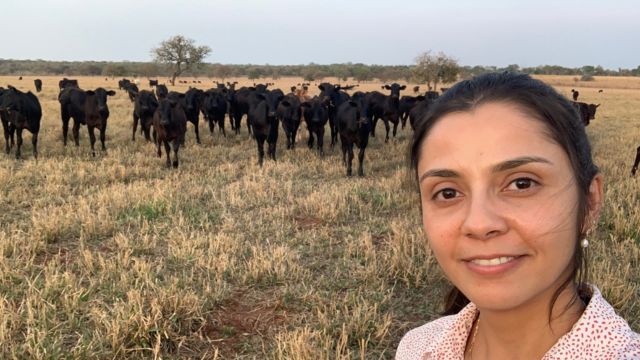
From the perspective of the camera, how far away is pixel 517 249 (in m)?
1.32

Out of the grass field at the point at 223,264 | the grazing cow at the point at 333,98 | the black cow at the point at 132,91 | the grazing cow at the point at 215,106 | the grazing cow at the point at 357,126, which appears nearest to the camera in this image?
the grass field at the point at 223,264

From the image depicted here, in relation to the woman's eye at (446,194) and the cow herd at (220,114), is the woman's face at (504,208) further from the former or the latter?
the cow herd at (220,114)

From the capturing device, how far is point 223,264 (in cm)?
552

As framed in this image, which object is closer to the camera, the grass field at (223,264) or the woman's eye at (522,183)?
the woman's eye at (522,183)

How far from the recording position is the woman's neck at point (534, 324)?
144 centimetres

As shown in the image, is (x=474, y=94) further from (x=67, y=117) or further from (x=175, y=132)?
(x=67, y=117)

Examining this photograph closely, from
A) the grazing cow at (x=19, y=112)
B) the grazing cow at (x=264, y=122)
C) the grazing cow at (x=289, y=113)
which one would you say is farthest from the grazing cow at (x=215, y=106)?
the grazing cow at (x=19, y=112)

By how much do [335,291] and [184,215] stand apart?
133 inches

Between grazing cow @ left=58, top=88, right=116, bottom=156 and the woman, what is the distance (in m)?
13.7

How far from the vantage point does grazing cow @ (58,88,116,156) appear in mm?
13898

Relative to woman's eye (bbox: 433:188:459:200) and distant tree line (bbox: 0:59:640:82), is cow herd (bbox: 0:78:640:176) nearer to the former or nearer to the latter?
woman's eye (bbox: 433:188:459:200)

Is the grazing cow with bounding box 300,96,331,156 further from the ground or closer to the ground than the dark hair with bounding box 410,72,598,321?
closer to the ground

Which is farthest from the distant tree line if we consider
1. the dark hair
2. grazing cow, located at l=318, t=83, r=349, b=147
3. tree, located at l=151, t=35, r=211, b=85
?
the dark hair

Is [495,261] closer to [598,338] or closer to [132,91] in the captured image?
[598,338]
